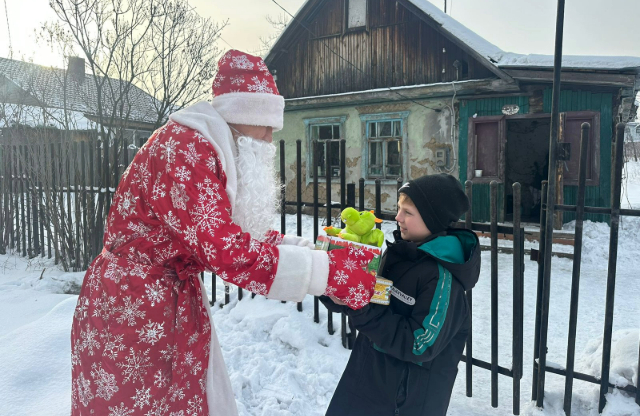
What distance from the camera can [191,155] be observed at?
1.33m

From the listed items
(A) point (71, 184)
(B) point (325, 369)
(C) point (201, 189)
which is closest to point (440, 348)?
(C) point (201, 189)

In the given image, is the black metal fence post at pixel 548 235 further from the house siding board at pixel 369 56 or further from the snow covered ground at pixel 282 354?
the house siding board at pixel 369 56

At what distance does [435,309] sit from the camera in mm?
1507

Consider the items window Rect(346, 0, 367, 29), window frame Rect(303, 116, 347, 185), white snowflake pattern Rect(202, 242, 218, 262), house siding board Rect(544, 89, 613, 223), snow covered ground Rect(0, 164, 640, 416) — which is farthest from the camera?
window frame Rect(303, 116, 347, 185)

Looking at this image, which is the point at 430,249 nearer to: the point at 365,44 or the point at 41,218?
the point at 41,218

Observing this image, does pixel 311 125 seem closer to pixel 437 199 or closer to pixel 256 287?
pixel 437 199

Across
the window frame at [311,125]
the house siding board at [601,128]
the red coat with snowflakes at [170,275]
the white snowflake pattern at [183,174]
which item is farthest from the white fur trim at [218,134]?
the window frame at [311,125]

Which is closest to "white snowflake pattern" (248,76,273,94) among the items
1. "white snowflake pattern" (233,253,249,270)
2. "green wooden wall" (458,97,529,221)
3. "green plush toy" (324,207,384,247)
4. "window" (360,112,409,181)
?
"green plush toy" (324,207,384,247)

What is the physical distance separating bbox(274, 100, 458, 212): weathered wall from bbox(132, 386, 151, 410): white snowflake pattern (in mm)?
9557

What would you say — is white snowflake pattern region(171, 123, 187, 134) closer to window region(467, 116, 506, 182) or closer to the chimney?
the chimney

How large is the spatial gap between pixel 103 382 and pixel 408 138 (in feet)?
32.9

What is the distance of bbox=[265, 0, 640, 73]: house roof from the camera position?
7.48 m

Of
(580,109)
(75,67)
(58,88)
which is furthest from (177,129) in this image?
(580,109)

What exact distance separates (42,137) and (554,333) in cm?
704
